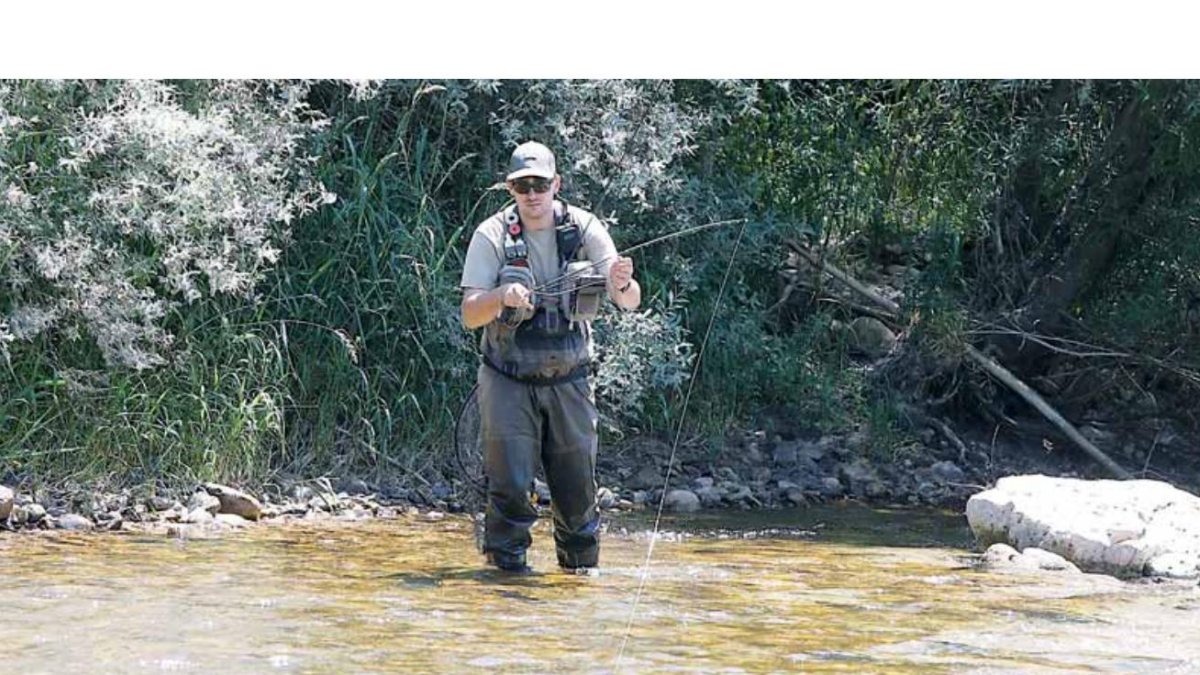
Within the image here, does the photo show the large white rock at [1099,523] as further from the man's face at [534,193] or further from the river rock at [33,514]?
the river rock at [33,514]

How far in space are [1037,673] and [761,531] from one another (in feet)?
10.9

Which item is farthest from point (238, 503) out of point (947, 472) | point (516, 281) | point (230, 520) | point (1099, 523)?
point (947, 472)

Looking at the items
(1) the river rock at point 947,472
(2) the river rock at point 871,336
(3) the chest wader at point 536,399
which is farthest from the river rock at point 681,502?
(2) the river rock at point 871,336

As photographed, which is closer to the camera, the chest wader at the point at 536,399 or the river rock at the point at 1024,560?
the chest wader at the point at 536,399

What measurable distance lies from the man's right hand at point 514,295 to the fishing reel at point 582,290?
0.23 metres

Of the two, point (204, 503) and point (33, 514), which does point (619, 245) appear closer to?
point (204, 503)

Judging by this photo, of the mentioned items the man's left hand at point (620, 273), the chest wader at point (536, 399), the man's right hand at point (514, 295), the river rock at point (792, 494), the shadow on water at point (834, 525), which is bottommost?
the shadow on water at point (834, 525)

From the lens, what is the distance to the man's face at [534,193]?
21.9 feet

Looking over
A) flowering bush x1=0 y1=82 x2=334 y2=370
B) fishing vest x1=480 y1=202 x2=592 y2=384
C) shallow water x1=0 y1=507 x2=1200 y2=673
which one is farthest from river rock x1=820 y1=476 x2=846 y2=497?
fishing vest x1=480 y1=202 x2=592 y2=384

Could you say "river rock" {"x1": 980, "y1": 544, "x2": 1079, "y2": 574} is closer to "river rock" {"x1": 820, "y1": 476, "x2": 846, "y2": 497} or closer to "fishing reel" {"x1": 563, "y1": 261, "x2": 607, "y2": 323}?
"fishing reel" {"x1": 563, "y1": 261, "x2": 607, "y2": 323}

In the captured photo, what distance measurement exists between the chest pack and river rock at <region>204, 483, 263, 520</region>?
91.4 inches
